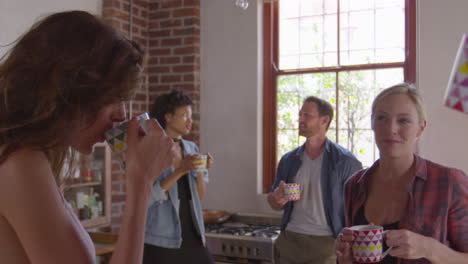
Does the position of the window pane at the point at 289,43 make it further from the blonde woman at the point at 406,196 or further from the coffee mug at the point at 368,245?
the coffee mug at the point at 368,245

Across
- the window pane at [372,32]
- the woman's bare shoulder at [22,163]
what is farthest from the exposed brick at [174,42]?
the woman's bare shoulder at [22,163]

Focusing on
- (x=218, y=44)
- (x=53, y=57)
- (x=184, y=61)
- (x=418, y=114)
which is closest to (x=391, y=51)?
(x=218, y=44)

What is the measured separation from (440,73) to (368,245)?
255cm

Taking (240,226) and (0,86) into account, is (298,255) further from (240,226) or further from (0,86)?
(0,86)

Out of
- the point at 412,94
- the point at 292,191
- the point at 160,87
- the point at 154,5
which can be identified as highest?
the point at 154,5

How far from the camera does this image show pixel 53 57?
0.93 metres

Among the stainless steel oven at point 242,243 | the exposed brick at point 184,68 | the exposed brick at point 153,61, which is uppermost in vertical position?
the exposed brick at point 153,61

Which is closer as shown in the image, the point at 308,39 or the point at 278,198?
the point at 278,198

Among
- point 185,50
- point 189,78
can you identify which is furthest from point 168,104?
point 185,50

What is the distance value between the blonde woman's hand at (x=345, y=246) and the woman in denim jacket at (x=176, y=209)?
146 centimetres

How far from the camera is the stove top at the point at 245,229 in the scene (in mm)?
3576

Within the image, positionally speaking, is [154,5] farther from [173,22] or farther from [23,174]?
[23,174]

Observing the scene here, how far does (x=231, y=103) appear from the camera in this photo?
4.38 metres

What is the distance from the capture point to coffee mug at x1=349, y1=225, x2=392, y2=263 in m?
1.51
